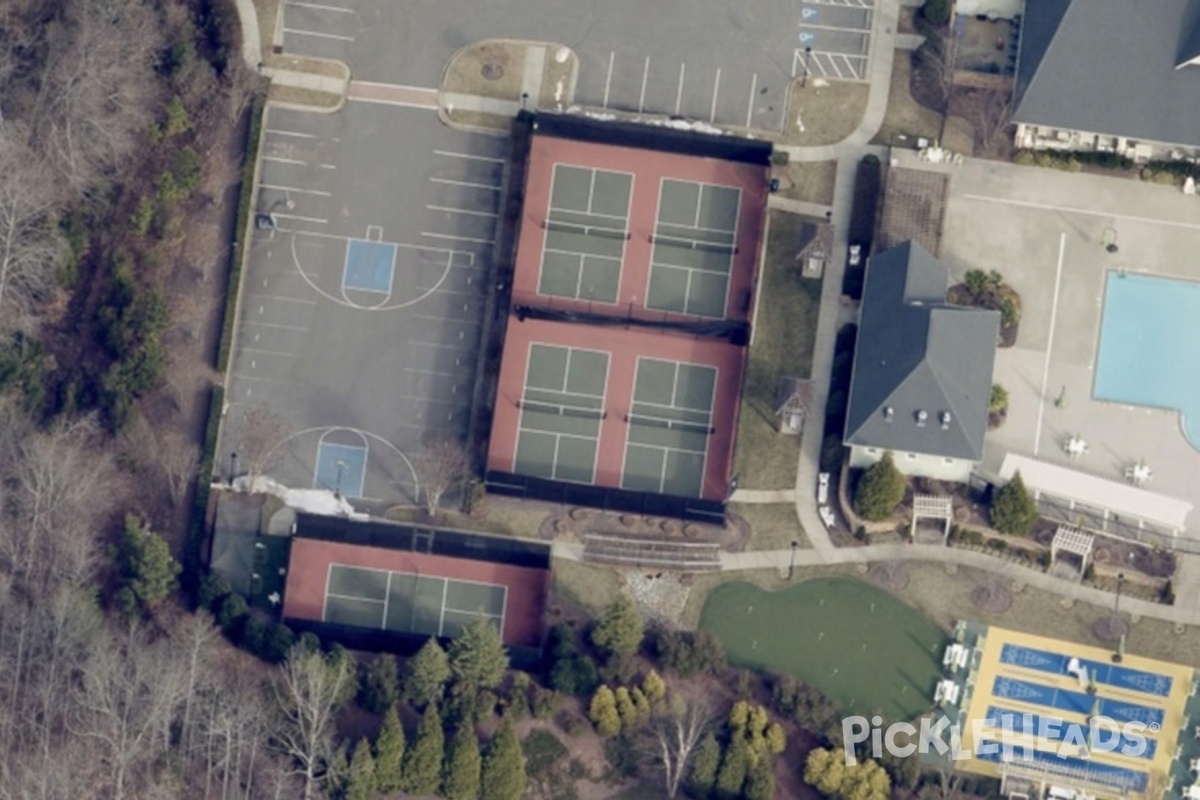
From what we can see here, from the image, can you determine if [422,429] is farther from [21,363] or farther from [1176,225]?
[1176,225]

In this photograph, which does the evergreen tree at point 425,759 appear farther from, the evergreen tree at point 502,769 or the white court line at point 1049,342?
the white court line at point 1049,342

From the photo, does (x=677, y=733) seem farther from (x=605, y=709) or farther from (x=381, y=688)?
(x=381, y=688)

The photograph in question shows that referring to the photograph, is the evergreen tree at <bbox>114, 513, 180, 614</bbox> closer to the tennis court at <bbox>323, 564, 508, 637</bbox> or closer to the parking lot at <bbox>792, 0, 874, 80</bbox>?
the tennis court at <bbox>323, 564, 508, 637</bbox>

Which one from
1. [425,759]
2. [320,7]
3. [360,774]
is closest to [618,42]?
[320,7]

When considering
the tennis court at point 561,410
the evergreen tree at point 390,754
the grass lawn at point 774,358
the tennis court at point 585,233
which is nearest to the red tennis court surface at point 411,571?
the tennis court at point 561,410

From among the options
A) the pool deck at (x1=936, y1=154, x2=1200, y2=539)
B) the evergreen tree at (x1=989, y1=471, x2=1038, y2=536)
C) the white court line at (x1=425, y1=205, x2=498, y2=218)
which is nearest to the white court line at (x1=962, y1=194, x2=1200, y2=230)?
the pool deck at (x1=936, y1=154, x2=1200, y2=539)

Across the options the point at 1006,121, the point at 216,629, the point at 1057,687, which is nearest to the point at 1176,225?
the point at 1006,121
